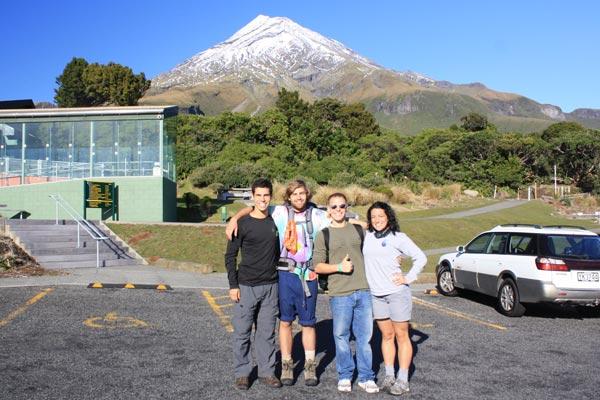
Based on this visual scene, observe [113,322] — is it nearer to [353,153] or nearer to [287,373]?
[287,373]

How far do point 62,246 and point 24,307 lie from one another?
730 centimetres

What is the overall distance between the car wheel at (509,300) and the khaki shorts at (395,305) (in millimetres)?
5334

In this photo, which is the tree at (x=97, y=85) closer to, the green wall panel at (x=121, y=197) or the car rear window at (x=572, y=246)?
the green wall panel at (x=121, y=197)

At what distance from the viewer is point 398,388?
560cm

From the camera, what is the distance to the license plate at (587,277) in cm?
984

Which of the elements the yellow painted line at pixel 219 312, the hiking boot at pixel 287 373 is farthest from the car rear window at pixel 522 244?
the hiking boot at pixel 287 373

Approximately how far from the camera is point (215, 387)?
18.9 ft

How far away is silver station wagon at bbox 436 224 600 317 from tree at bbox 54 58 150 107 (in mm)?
60274

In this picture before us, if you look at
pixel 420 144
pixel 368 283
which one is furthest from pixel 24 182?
pixel 420 144

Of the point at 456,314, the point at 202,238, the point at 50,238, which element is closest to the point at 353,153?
the point at 202,238

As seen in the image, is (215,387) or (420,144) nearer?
(215,387)

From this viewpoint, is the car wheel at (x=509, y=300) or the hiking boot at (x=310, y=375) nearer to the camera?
the hiking boot at (x=310, y=375)

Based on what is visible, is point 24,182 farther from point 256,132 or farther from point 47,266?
point 256,132

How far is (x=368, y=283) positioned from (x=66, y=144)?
68.9 ft
